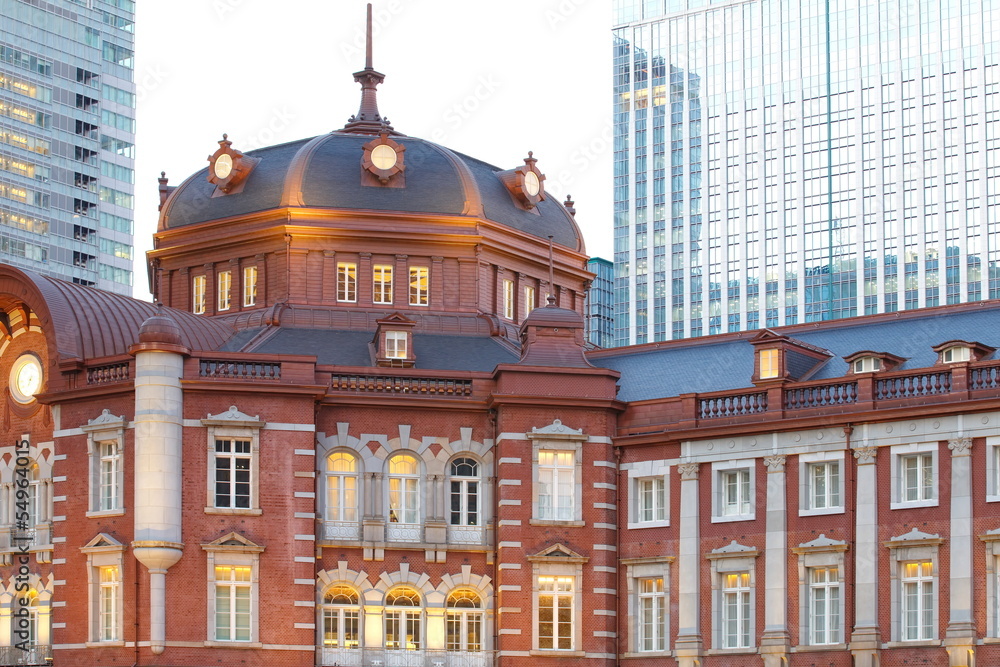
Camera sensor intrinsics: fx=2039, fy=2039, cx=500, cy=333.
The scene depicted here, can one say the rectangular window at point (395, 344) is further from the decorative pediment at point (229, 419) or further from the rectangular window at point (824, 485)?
the rectangular window at point (824, 485)


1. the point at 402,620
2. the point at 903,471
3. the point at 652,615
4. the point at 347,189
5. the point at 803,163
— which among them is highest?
the point at 803,163

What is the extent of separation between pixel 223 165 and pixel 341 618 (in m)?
19.0

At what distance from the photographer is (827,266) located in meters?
182

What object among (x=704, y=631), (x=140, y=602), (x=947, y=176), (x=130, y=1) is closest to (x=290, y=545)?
(x=140, y=602)

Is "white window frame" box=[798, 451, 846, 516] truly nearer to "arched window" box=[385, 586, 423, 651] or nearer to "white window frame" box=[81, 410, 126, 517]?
"arched window" box=[385, 586, 423, 651]

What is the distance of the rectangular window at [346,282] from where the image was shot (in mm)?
72875

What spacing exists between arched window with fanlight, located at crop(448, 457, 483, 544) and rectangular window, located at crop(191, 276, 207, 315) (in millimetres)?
13899

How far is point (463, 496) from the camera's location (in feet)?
219

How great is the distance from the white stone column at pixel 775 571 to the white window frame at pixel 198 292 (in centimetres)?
2355

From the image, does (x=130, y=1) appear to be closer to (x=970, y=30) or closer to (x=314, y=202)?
(x=970, y=30)

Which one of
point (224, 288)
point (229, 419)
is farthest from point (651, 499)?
point (224, 288)

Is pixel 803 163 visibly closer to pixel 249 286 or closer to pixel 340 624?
pixel 249 286

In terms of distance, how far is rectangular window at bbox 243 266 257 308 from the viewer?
242ft

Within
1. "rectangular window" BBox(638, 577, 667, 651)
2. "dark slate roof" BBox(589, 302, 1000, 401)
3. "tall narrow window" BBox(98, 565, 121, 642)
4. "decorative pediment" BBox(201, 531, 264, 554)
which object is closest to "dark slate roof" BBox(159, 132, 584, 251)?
"dark slate roof" BBox(589, 302, 1000, 401)
